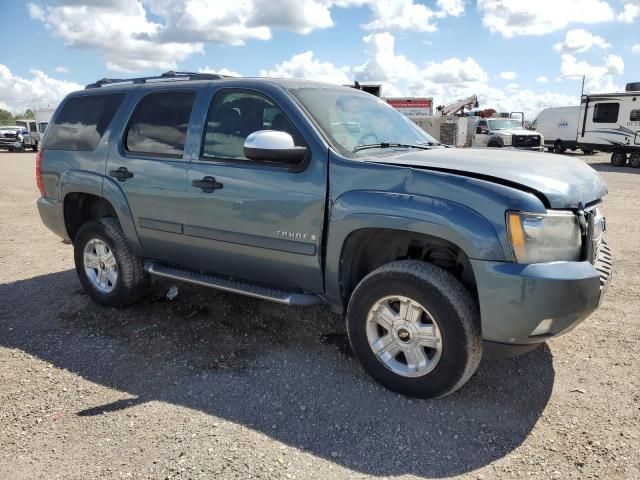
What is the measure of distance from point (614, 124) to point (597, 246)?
2256cm

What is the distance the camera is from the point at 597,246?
11.0ft

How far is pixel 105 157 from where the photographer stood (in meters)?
4.61

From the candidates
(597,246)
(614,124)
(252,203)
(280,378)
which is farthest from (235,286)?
(614,124)

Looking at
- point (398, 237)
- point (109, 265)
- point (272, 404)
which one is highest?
point (398, 237)

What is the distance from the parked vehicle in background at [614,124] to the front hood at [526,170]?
21524 mm

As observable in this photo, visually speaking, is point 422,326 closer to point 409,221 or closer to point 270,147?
point 409,221

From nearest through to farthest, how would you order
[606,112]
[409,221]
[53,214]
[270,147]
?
[409,221]
[270,147]
[53,214]
[606,112]

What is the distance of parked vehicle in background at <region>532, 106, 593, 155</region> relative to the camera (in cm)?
2702

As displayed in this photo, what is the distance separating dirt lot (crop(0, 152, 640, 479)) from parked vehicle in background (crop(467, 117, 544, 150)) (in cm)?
2173

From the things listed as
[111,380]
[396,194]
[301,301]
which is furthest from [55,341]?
[396,194]

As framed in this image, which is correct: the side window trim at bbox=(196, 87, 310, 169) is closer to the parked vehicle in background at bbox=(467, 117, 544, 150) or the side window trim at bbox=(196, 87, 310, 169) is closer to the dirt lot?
the dirt lot

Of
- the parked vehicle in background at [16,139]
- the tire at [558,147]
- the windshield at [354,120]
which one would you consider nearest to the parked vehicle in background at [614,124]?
the tire at [558,147]

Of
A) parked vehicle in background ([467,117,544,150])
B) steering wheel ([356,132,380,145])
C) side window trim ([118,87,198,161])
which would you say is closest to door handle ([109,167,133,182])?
side window trim ([118,87,198,161])

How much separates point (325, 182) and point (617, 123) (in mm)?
23186
